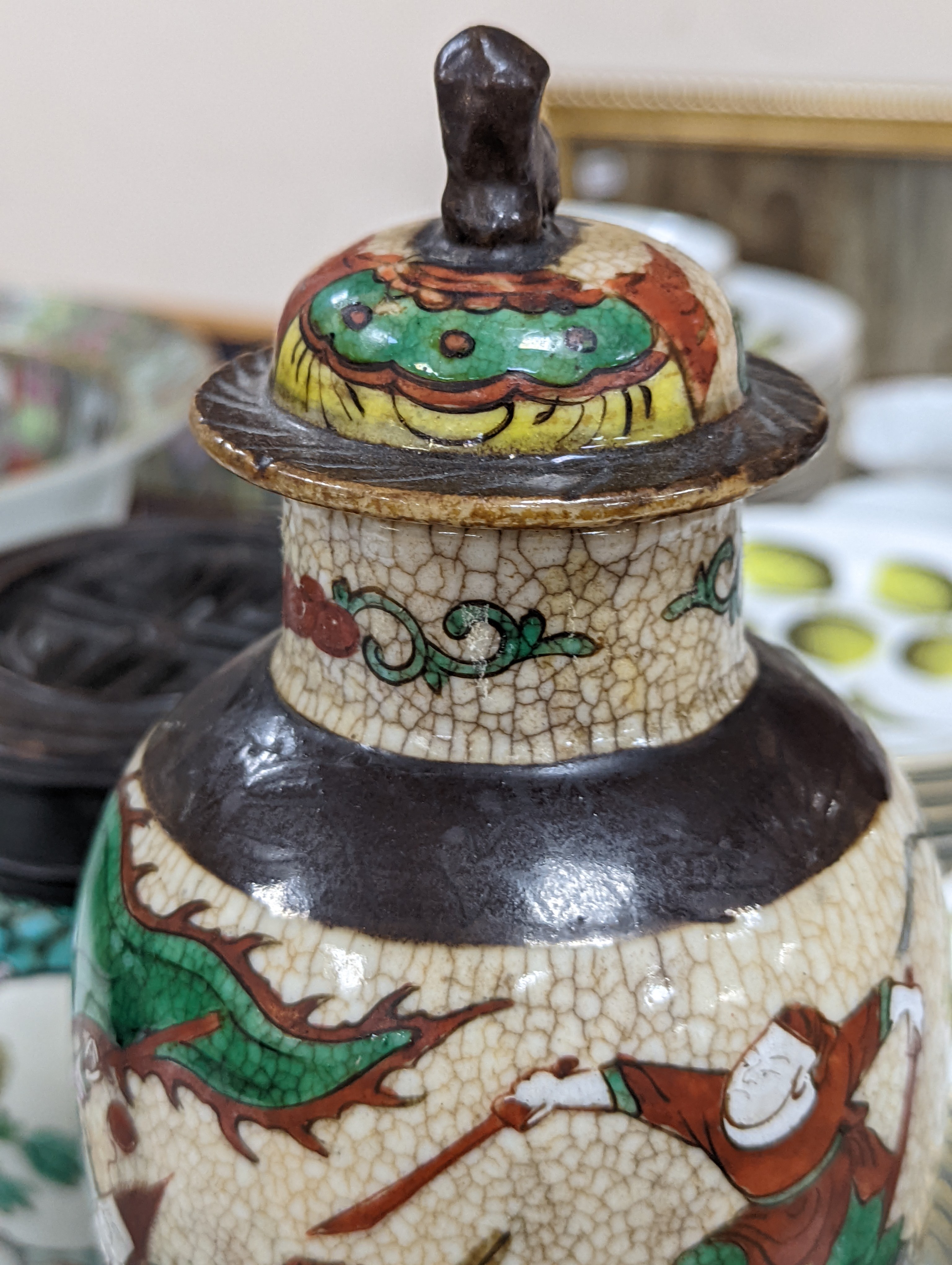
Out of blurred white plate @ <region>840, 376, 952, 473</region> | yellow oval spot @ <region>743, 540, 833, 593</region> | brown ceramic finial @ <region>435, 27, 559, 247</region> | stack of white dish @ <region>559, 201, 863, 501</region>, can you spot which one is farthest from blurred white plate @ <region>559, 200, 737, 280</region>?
brown ceramic finial @ <region>435, 27, 559, 247</region>

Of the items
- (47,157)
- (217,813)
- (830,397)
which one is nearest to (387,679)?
(217,813)

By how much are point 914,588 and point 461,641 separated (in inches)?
34.4

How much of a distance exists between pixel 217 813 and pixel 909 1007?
0.30 metres

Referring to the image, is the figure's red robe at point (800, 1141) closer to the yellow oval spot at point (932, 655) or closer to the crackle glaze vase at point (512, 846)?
the crackle glaze vase at point (512, 846)

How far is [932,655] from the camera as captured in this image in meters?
1.20

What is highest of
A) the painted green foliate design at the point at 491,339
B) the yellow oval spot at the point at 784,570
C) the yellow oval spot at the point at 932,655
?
the painted green foliate design at the point at 491,339

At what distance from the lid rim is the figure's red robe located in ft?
0.67

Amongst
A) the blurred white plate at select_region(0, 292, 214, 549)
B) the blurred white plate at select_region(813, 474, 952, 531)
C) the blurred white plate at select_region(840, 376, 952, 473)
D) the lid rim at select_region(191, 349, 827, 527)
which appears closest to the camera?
the lid rim at select_region(191, 349, 827, 527)

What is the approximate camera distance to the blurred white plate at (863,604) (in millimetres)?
1144

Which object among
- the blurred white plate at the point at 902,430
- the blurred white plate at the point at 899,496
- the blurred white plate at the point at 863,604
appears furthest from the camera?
the blurred white plate at the point at 902,430

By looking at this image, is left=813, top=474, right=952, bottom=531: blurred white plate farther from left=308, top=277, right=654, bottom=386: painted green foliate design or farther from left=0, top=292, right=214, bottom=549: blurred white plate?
left=308, top=277, right=654, bottom=386: painted green foliate design

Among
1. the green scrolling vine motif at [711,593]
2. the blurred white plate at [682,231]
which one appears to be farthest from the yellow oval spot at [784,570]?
the green scrolling vine motif at [711,593]

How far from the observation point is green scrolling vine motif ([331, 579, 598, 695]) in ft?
1.74

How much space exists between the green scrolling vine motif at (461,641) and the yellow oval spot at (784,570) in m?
0.79
